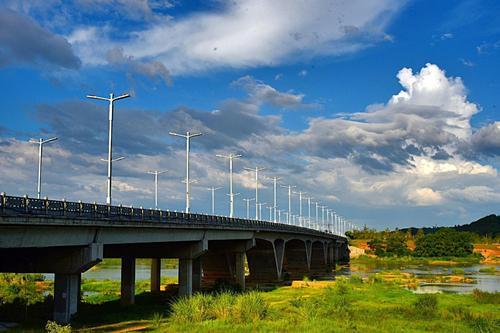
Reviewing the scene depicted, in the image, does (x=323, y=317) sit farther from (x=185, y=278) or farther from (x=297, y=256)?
(x=297, y=256)

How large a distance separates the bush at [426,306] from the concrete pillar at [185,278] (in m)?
23.8

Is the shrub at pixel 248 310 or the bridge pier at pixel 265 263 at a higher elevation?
the bridge pier at pixel 265 263

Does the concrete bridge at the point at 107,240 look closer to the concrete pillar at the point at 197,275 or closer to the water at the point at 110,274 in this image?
the concrete pillar at the point at 197,275

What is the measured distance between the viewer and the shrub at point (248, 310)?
149ft

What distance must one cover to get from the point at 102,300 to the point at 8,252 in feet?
86.7

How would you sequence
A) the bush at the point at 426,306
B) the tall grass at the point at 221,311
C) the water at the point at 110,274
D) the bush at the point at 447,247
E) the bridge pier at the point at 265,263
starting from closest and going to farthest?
the tall grass at the point at 221,311
the bush at the point at 426,306
the bridge pier at the point at 265,263
the water at the point at 110,274
the bush at the point at 447,247

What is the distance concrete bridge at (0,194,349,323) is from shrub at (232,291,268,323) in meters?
10.4

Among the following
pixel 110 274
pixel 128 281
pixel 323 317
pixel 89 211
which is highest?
pixel 89 211

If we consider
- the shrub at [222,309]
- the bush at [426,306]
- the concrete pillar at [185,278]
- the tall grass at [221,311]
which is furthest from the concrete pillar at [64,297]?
the bush at [426,306]

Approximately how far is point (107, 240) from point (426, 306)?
3008 cm

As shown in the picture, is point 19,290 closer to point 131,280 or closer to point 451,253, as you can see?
point 131,280

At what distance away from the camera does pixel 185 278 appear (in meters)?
63.7

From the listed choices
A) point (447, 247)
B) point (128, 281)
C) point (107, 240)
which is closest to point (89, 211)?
point (107, 240)

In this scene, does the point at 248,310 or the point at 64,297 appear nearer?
the point at 64,297
